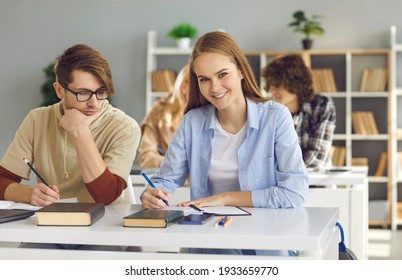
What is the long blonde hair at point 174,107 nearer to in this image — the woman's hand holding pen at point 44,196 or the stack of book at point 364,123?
the woman's hand holding pen at point 44,196

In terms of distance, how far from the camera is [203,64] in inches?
98.3

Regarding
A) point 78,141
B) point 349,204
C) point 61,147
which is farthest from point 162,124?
point 78,141

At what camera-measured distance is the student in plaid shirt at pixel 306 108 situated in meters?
4.60

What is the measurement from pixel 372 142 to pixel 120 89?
2715 millimetres

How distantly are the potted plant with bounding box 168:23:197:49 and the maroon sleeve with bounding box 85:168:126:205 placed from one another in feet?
16.6

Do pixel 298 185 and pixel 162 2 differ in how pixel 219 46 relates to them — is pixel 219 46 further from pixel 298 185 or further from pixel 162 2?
pixel 162 2

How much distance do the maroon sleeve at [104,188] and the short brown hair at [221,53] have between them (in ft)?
1.32

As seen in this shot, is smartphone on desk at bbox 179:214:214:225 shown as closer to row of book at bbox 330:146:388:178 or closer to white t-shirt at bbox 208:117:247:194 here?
white t-shirt at bbox 208:117:247:194

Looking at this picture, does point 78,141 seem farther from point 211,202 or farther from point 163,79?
point 163,79

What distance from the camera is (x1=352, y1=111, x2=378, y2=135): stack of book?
739 centimetres

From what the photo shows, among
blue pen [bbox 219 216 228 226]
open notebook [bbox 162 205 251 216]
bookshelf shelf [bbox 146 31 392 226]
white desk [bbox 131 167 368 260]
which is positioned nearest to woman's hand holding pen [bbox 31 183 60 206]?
open notebook [bbox 162 205 251 216]

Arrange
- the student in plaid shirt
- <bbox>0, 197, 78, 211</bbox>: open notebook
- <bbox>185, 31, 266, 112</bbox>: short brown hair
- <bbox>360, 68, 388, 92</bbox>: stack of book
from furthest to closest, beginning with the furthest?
<bbox>360, 68, 388, 92</bbox>: stack of book → the student in plaid shirt → <bbox>185, 31, 266, 112</bbox>: short brown hair → <bbox>0, 197, 78, 211</bbox>: open notebook

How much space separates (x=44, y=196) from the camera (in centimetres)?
239

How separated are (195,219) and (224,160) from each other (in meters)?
0.56
